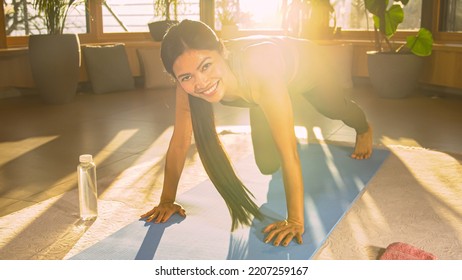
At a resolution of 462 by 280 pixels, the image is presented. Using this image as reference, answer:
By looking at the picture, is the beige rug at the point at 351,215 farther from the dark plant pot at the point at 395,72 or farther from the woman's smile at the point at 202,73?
the dark plant pot at the point at 395,72

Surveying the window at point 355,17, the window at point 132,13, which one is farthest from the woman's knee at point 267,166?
the window at point 132,13

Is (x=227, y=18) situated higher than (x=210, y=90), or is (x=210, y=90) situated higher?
(x=227, y=18)

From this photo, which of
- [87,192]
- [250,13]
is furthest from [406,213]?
[250,13]

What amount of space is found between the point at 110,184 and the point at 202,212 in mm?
555

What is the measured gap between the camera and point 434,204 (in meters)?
2.08

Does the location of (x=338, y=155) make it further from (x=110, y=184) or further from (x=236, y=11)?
(x=236, y=11)

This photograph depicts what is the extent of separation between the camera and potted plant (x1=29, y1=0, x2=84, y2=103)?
420 centimetres

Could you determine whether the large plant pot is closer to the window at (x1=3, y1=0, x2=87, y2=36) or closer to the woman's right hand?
the window at (x1=3, y1=0, x2=87, y2=36)

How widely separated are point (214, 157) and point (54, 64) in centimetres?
288

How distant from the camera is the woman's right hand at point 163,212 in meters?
1.88

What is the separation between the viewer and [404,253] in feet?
5.18

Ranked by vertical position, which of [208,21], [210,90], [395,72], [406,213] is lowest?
[406,213]

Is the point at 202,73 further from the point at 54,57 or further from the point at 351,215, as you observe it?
the point at 54,57
